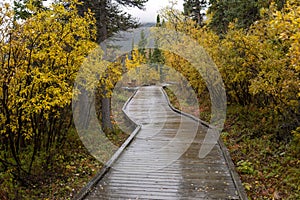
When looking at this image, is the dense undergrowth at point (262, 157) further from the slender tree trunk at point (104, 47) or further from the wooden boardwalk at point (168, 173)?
the slender tree trunk at point (104, 47)

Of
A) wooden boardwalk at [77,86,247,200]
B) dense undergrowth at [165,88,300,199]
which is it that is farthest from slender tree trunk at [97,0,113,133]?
dense undergrowth at [165,88,300,199]

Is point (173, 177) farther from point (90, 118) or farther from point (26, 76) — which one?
point (90, 118)

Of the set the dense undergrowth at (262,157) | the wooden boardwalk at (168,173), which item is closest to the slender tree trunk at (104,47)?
the wooden boardwalk at (168,173)

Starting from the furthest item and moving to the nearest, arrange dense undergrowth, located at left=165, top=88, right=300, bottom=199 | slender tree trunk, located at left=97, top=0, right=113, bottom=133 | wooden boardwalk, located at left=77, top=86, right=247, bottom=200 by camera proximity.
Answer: slender tree trunk, located at left=97, top=0, right=113, bottom=133 → dense undergrowth, located at left=165, top=88, right=300, bottom=199 → wooden boardwalk, located at left=77, top=86, right=247, bottom=200

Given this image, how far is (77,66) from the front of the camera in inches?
258

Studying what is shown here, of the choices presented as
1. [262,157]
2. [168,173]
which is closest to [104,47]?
[168,173]

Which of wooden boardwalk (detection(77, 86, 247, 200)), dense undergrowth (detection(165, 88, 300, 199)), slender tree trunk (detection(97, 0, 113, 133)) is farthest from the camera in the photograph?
slender tree trunk (detection(97, 0, 113, 133))

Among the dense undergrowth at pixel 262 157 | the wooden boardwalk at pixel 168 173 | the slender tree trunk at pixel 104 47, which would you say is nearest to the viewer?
the wooden boardwalk at pixel 168 173

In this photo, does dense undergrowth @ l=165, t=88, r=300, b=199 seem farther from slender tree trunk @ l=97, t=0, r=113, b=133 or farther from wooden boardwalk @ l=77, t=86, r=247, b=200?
slender tree trunk @ l=97, t=0, r=113, b=133

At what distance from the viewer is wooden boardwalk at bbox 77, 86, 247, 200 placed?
548 centimetres

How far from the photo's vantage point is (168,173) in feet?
21.6

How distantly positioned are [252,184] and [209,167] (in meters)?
1.05

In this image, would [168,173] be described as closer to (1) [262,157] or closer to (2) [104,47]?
(1) [262,157]

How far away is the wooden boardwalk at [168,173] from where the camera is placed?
18.0 ft
